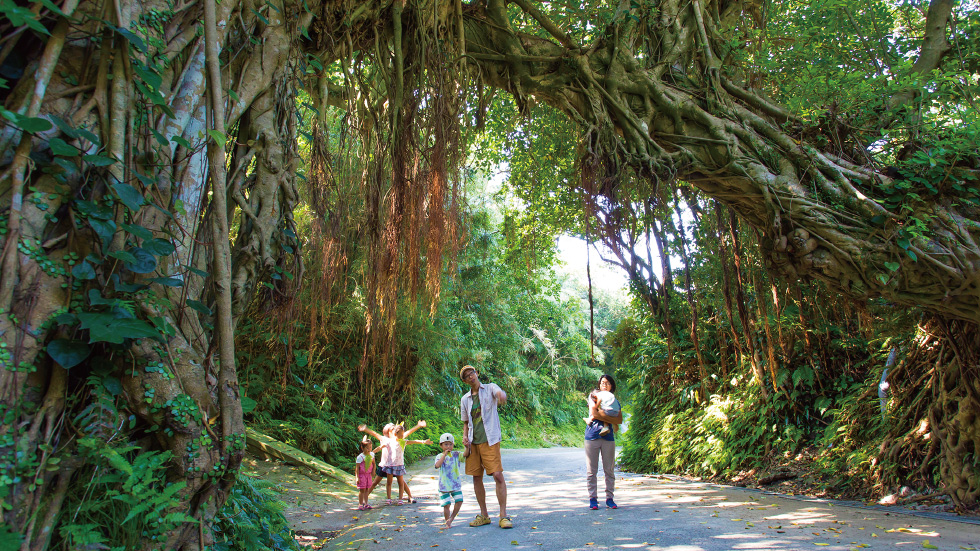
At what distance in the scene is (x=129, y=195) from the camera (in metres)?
2.04

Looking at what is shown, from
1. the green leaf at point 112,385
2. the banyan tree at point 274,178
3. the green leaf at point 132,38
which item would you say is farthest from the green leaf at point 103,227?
the green leaf at point 132,38

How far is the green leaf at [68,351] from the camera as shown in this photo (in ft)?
6.13

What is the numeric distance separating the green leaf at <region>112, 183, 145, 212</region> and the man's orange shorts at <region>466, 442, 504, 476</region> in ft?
10.1

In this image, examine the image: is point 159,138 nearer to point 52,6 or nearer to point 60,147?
point 60,147

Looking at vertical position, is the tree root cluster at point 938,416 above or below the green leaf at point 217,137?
below

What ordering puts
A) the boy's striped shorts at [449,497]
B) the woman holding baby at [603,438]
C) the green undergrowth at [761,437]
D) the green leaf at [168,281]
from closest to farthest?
the green leaf at [168,281] → the boy's striped shorts at [449,497] → the woman holding baby at [603,438] → the green undergrowth at [761,437]

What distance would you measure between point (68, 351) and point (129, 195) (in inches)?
22.9

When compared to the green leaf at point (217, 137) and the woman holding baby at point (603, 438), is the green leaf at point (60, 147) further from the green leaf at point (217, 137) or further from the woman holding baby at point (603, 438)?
the woman holding baby at point (603, 438)

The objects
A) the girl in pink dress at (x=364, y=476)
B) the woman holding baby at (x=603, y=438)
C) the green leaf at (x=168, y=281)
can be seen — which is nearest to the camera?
the green leaf at (x=168, y=281)

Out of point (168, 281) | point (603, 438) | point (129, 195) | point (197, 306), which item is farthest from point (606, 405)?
point (129, 195)

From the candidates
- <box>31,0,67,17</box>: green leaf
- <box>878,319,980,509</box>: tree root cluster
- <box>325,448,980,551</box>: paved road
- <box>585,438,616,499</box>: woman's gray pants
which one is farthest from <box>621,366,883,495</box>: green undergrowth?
<box>31,0,67,17</box>: green leaf

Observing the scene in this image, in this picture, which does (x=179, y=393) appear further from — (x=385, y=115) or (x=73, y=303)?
(x=385, y=115)

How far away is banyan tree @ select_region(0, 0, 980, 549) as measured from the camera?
193 centimetres

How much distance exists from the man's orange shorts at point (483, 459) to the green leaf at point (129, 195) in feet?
10.1
